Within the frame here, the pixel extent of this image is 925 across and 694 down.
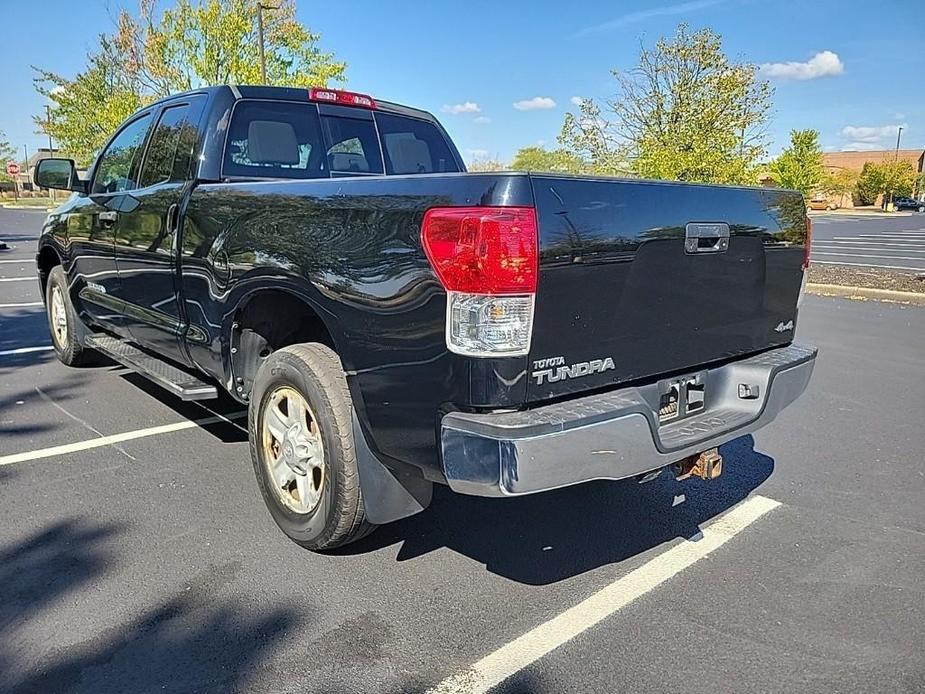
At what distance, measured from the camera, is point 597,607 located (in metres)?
2.89

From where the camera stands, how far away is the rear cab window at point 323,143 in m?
4.12

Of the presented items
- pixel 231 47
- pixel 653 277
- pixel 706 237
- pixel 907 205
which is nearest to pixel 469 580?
pixel 653 277

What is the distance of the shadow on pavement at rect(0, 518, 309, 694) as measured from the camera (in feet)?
7.91

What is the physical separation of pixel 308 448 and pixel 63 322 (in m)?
A: 4.12

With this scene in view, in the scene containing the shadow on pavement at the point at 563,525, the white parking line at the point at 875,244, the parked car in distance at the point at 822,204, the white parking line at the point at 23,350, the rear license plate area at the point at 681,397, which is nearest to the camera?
the rear license plate area at the point at 681,397

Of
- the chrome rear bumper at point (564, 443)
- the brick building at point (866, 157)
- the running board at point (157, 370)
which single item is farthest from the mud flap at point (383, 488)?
the brick building at point (866, 157)

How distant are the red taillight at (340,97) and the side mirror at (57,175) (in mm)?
2206

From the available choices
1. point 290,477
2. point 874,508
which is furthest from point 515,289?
point 874,508

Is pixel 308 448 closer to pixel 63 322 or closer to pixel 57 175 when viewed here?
pixel 57 175

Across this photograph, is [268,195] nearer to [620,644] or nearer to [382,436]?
[382,436]

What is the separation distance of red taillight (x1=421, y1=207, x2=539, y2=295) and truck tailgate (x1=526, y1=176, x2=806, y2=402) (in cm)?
6

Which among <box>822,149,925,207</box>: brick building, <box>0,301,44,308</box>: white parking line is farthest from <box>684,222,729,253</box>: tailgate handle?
<box>822,149,925,207</box>: brick building

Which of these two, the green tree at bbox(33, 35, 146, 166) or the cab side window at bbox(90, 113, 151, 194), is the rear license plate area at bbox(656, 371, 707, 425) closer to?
the cab side window at bbox(90, 113, 151, 194)

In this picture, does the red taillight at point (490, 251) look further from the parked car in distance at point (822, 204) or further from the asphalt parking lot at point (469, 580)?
the parked car in distance at point (822, 204)
